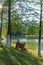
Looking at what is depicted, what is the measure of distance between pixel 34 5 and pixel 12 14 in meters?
1.78

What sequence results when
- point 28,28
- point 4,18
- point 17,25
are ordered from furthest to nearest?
point 4,18, point 17,25, point 28,28

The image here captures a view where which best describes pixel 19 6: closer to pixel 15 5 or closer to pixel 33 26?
pixel 15 5

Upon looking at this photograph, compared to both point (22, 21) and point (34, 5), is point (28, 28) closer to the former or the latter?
point (22, 21)

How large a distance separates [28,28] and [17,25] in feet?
3.65

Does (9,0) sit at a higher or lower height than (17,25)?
higher

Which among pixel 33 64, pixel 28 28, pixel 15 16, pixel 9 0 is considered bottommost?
pixel 33 64

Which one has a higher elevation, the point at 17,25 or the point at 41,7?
the point at 41,7

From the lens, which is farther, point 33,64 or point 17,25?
point 17,25

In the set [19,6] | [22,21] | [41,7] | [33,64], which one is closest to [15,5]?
[19,6]

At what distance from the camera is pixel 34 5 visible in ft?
38.2

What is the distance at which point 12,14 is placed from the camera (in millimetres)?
12633


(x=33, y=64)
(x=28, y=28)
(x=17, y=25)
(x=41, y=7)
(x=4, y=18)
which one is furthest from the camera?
(x=4, y=18)

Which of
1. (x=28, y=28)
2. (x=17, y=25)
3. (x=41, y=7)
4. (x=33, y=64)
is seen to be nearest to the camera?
(x=33, y=64)

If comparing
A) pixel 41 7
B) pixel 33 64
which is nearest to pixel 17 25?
pixel 41 7
